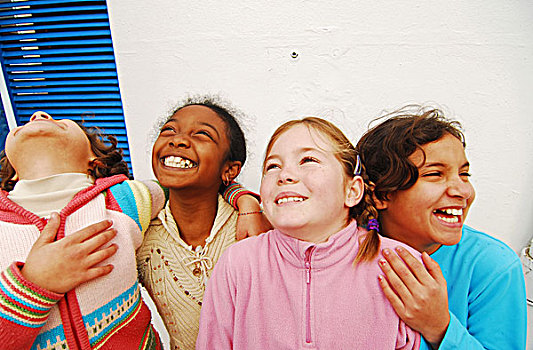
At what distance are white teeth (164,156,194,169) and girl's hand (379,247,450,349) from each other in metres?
0.66

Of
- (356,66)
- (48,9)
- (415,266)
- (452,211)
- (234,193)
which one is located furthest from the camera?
(48,9)

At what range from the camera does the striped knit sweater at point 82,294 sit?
0.69 meters

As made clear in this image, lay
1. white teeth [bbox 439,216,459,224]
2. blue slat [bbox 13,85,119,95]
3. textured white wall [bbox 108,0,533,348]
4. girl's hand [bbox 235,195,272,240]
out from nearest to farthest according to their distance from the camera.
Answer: white teeth [bbox 439,216,459,224]
girl's hand [bbox 235,195,272,240]
textured white wall [bbox 108,0,533,348]
blue slat [bbox 13,85,119,95]

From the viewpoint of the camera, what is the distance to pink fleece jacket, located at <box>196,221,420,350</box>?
0.77 m

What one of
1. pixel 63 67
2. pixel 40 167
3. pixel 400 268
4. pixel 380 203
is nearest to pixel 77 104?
pixel 63 67

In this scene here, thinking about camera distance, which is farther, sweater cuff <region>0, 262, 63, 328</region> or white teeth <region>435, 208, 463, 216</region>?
white teeth <region>435, 208, 463, 216</region>

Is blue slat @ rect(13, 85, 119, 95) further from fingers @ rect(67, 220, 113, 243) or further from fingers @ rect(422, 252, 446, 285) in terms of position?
fingers @ rect(422, 252, 446, 285)

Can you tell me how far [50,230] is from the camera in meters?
0.78

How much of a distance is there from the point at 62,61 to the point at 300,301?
1729 mm

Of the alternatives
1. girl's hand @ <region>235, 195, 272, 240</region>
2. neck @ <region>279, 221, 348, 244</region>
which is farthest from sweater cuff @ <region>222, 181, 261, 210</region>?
neck @ <region>279, 221, 348, 244</region>

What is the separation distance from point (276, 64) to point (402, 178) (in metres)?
0.86

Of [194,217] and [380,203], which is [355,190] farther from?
[194,217]

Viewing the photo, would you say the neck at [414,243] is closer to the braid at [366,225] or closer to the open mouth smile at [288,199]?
the braid at [366,225]

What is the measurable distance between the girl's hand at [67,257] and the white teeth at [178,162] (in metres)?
0.26
